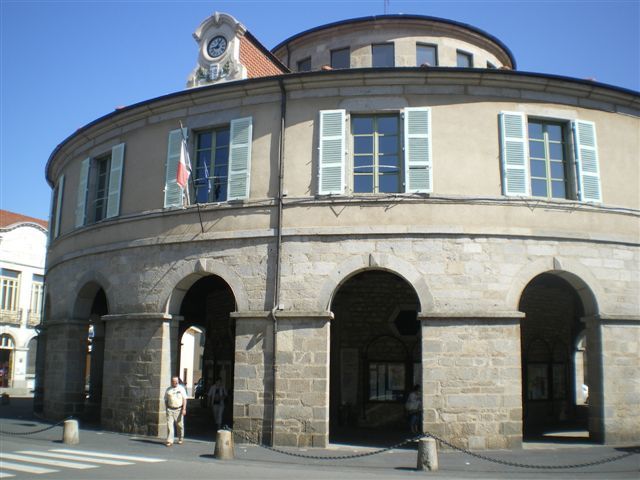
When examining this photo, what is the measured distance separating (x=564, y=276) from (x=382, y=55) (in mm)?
9398

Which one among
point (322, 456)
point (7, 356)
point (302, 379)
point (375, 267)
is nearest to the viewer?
point (322, 456)

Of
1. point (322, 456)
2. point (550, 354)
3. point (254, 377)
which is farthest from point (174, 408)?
point (550, 354)

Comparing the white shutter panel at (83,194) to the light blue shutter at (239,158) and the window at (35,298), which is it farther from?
the window at (35,298)

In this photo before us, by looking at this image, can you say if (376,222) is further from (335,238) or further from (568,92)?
(568,92)

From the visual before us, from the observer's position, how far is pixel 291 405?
1353 centimetres

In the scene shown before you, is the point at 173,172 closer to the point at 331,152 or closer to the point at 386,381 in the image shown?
the point at 331,152

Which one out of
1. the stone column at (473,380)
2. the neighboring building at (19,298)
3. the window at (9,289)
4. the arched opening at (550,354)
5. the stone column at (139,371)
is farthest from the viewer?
the window at (9,289)

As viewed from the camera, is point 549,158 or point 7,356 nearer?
point 549,158

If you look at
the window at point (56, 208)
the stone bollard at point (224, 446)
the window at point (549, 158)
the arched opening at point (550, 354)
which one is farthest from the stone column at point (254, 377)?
the window at point (56, 208)

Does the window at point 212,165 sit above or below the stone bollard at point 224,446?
above

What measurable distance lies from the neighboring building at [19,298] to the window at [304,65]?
88.8ft

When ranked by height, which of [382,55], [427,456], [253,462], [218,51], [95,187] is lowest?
[253,462]

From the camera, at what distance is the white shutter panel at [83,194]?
17984 millimetres

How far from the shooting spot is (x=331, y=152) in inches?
560
